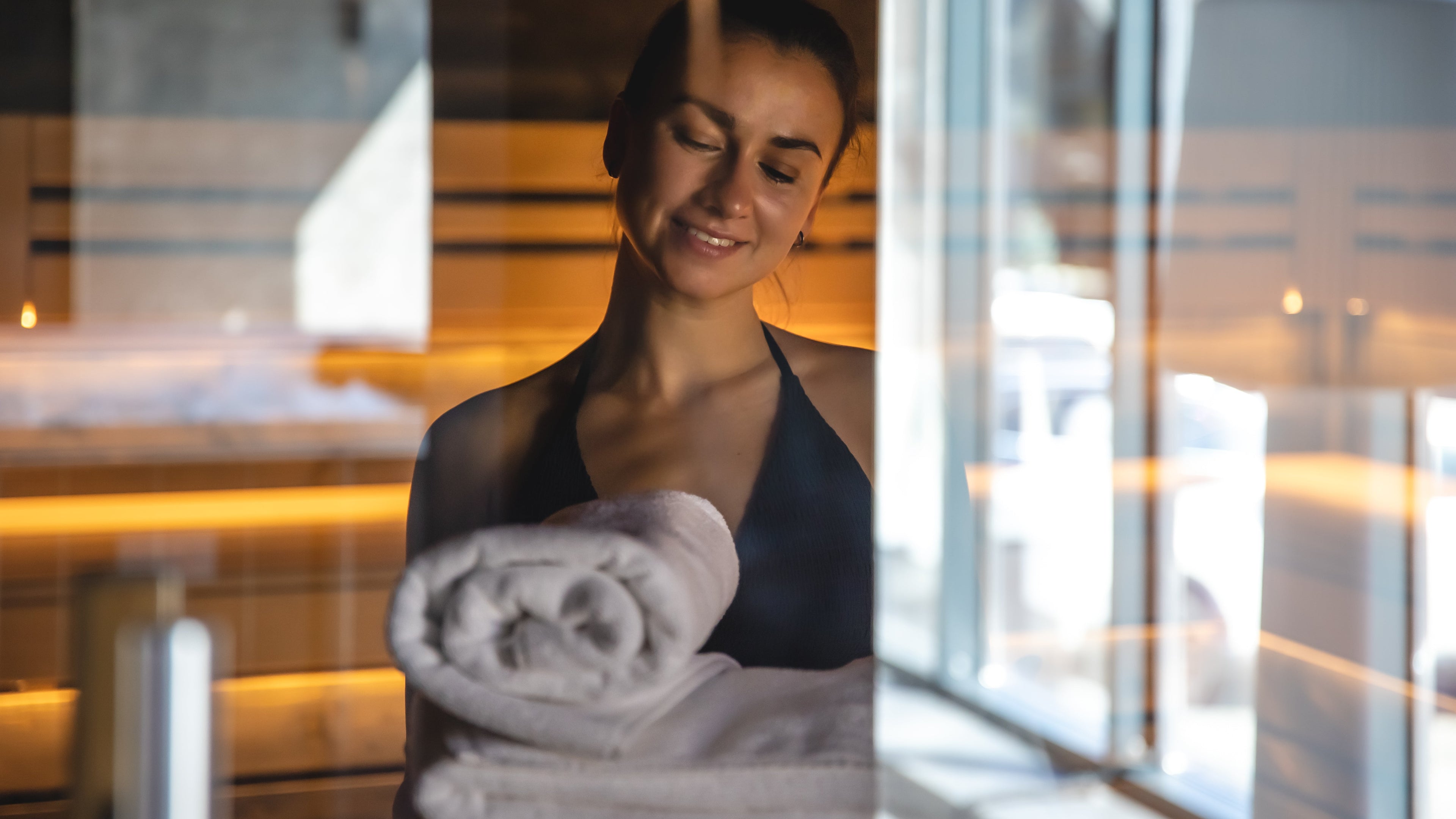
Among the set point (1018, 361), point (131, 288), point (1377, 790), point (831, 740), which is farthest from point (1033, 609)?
point (131, 288)

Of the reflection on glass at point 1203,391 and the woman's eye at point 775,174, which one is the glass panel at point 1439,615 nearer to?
the reflection on glass at point 1203,391

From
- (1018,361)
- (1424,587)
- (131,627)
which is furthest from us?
(1018,361)

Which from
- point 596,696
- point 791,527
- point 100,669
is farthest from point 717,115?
point 100,669

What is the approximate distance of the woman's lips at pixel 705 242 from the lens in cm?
65

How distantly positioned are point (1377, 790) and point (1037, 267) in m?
0.79

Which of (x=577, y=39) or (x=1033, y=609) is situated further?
(x=1033, y=609)

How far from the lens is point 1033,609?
1.58 m

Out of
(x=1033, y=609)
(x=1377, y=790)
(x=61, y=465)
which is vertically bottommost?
(x=1377, y=790)

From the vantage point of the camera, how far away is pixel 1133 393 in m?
1.46

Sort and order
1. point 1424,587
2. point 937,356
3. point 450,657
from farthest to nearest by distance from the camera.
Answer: point 937,356
point 1424,587
point 450,657

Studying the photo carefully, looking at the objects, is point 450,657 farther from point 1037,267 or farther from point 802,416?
point 1037,267

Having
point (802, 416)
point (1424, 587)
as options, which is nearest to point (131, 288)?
→ point (802, 416)

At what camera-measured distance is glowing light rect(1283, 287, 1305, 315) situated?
4.34ft

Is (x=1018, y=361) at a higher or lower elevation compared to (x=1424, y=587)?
higher
